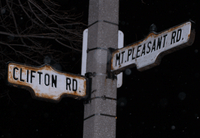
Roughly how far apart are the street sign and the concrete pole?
0.16 m

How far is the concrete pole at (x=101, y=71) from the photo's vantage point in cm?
425

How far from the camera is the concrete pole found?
4.25m

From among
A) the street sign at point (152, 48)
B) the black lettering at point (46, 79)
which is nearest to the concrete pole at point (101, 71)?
the street sign at point (152, 48)

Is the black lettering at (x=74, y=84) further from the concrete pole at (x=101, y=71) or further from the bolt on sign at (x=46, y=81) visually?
the concrete pole at (x=101, y=71)

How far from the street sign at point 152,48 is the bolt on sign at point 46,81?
44 centimetres

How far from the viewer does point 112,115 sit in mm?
4344

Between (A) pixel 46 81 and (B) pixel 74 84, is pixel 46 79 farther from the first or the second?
(B) pixel 74 84

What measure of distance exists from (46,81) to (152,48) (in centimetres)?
116

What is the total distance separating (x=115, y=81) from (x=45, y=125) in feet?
51.6

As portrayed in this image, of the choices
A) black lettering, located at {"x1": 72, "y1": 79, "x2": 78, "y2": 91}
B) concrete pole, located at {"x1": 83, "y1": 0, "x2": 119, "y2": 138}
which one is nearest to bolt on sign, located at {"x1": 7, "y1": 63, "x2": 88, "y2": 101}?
black lettering, located at {"x1": 72, "y1": 79, "x2": 78, "y2": 91}

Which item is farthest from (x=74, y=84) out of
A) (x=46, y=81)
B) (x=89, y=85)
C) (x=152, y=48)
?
(x=152, y=48)

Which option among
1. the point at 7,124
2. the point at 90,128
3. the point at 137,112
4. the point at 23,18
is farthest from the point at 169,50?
the point at 137,112

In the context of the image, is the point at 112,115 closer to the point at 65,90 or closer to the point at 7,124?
the point at 65,90

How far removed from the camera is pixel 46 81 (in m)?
4.20
